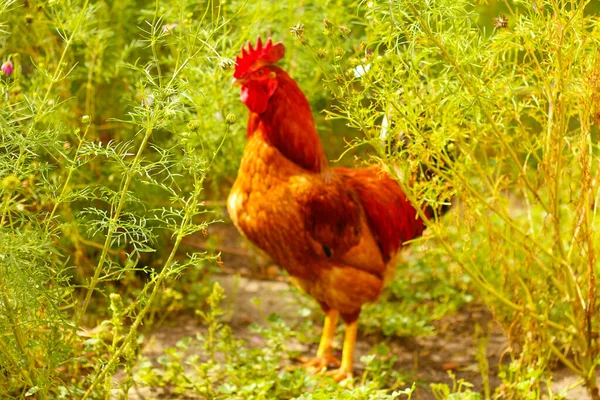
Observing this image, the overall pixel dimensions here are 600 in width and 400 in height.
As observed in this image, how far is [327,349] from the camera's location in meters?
3.44

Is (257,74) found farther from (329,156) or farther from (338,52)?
(329,156)

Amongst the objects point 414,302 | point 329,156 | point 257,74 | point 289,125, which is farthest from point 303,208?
point 329,156

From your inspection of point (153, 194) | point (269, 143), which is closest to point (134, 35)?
point (153, 194)

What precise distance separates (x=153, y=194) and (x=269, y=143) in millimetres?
1130

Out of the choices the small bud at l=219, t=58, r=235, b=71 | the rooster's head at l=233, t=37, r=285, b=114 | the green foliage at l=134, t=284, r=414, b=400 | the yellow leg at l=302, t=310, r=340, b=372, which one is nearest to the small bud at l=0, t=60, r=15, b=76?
the small bud at l=219, t=58, r=235, b=71

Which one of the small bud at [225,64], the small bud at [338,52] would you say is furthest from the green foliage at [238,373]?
the small bud at [338,52]

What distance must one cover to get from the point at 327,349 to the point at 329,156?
4.22ft

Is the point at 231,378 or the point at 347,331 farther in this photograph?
the point at 347,331

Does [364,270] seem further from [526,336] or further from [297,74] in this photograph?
[297,74]

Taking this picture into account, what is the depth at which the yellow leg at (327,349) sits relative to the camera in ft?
11.2

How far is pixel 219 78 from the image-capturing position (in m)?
3.29

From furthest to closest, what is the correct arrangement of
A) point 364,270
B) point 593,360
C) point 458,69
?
point 364,270
point 593,360
point 458,69

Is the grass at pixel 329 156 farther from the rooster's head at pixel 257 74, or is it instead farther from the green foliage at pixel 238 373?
the rooster's head at pixel 257 74

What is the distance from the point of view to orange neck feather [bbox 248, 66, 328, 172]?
296cm
